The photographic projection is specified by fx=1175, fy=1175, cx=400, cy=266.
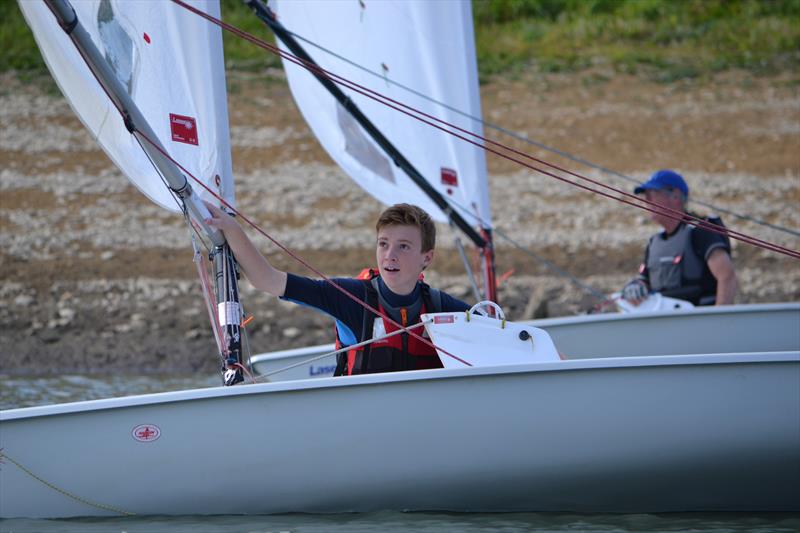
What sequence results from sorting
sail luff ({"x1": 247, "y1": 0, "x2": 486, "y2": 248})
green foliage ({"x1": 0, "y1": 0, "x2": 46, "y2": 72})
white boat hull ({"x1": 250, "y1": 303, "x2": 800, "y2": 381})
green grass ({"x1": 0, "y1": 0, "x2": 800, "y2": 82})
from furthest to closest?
green grass ({"x1": 0, "y1": 0, "x2": 800, "y2": 82}) → green foliage ({"x1": 0, "y1": 0, "x2": 46, "y2": 72}) → sail luff ({"x1": 247, "y1": 0, "x2": 486, "y2": 248}) → white boat hull ({"x1": 250, "y1": 303, "x2": 800, "y2": 381})

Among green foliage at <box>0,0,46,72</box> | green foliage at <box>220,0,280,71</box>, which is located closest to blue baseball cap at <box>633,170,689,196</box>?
green foliage at <box>220,0,280,71</box>

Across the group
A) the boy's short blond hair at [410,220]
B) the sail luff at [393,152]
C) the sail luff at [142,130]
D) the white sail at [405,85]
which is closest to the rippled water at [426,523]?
the boy's short blond hair at [410,220]

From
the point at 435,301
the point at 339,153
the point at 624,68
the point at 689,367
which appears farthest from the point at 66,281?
the point at 624,68

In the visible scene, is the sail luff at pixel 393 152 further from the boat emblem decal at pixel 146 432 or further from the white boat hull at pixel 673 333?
the boat emblem decal at pixel 146 432

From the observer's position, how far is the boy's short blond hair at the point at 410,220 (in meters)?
3.99

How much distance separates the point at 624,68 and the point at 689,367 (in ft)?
39.1

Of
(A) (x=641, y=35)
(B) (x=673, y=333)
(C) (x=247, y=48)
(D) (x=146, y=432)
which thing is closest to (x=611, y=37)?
(A) (x=641, y=35)

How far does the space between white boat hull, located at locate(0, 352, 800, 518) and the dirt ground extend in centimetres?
436

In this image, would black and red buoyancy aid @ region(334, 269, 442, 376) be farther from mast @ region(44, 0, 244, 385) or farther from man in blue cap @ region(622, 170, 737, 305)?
man in blue cap @ region(622, 170, 737, 305)

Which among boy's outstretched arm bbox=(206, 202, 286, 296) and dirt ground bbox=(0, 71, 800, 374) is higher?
dirt ground bbox=(0, 71, 800, 374)

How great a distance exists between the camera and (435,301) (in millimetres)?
4156

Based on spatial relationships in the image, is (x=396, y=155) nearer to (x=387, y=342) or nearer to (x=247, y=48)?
(x=387, y=342)

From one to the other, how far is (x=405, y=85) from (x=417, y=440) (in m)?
3.68

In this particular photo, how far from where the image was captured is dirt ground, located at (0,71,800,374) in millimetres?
8648
